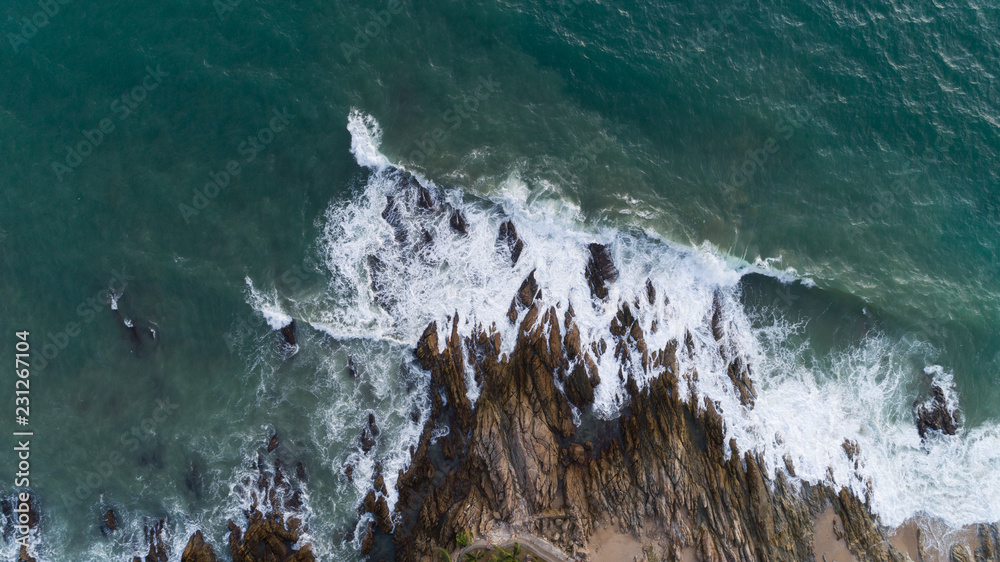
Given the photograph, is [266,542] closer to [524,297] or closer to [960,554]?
[524,297]

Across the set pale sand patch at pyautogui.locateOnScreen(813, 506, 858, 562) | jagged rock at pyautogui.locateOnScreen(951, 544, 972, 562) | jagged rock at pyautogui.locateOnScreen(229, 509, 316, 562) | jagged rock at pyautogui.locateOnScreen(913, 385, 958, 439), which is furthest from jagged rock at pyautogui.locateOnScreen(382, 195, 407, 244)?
jagged rock at pyautogui.locateOnScreen(951, 544, 972, 562)

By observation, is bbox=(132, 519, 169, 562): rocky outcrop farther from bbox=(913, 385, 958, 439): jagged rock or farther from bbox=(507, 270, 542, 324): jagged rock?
bbox=(913, 385, 958, 439): jagged rock

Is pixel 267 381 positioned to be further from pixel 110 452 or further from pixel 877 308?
pixel 877 308

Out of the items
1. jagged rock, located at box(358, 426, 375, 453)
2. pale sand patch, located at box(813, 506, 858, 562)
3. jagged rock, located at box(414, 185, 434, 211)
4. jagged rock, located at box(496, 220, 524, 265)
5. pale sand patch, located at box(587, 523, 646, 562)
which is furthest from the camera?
jagged rock, located at box(414, 185, 434, 211)

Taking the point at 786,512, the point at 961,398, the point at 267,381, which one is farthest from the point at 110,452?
the point at 961,398

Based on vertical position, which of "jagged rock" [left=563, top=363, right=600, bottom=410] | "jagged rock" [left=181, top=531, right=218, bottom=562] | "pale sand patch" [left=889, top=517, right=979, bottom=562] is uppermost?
"jagged rock" [left=563, top=363, right=600, bottom=410]

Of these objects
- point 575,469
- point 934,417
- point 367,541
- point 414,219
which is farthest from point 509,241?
point 934,417
